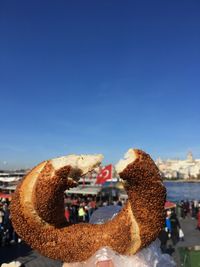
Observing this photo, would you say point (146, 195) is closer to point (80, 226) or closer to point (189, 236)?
point (80, 226)

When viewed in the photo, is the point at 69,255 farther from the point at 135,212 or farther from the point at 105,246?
the point at 135,212

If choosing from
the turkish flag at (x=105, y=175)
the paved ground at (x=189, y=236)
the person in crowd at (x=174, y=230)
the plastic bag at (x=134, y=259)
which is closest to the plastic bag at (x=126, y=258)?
the plastic bag at (x=134, y=259)

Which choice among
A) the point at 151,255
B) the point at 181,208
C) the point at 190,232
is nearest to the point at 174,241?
the point at 190,232

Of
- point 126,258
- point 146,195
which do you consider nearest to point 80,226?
point 126,258

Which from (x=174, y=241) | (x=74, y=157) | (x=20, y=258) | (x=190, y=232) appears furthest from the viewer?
(x=190, y=232)

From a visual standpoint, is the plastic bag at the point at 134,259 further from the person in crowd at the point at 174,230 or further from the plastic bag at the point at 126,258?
the person in crowd at the point at 174,230

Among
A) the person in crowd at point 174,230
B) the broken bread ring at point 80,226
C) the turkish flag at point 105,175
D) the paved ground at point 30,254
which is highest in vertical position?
the turkish flag at point 105,175

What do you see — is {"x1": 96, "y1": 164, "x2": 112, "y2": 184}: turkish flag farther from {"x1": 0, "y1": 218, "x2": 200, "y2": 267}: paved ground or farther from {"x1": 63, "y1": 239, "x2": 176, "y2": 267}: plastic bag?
{"x1": 63, "y1": 239, "x2": 176, "y2": 267}: plastic bag

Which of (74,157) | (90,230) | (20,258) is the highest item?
(74,157)

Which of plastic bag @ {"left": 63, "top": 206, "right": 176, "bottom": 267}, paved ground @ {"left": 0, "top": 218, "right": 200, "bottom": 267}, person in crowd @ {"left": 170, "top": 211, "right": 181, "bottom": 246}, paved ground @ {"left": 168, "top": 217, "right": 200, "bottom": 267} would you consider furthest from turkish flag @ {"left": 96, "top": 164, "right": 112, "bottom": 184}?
plastic bag @ {"left": 63, "top": 206, "right": 176, "bottom": 267}
